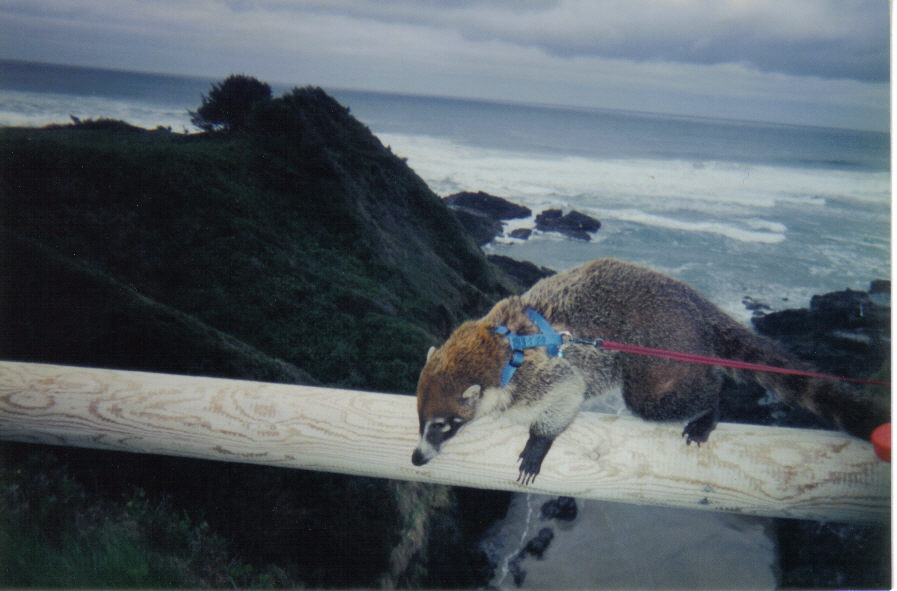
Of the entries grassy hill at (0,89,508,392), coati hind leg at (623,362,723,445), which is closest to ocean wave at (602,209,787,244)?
grassy hill at (0,89,508,392)

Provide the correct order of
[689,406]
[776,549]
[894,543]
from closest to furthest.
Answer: [894,543]
[689,406]
[776,549]

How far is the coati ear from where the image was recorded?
1999 mm

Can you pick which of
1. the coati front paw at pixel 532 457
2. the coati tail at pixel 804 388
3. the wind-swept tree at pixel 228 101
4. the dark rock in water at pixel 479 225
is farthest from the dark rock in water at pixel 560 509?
the wind-swept tree at pixel 228 101

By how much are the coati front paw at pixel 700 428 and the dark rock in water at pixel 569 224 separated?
13773 mm

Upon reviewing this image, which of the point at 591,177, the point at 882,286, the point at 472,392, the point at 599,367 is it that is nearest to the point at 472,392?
the point at 472,392

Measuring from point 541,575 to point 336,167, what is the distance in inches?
391

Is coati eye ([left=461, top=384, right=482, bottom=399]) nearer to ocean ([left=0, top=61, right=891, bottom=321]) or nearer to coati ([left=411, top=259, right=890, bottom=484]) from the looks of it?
coati ([left=411, top=259, right=890, bottom=484])

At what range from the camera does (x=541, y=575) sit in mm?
5309

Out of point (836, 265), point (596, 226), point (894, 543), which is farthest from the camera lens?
point (596, 226)

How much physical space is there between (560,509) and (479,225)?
35.3ft

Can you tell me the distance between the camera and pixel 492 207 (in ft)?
53.9

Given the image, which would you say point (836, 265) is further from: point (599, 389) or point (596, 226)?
point (599, 389)

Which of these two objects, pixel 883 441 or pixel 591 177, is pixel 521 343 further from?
pixel 591 177

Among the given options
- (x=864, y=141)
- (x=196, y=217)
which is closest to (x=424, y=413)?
(x=864, y=141)
